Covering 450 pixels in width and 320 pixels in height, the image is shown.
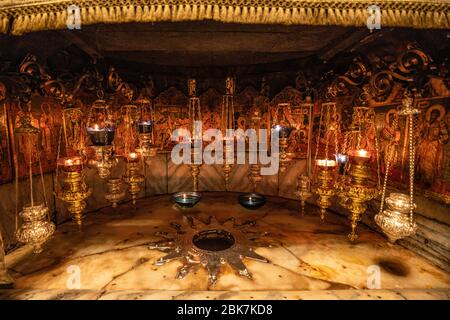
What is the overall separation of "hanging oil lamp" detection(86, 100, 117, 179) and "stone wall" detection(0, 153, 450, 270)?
1151 millimetres

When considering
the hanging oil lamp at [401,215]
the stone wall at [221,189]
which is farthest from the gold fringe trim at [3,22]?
the hanging oil lamp at [401,215]

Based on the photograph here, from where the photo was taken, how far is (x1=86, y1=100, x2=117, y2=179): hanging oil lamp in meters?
3.04

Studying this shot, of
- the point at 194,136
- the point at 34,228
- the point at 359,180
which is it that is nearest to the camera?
the point at 34,228

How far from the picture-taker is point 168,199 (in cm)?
604

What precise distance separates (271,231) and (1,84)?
190 inches

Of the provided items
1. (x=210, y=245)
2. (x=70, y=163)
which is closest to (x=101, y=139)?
(x=70, y=163)

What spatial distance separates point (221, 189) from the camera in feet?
21.7

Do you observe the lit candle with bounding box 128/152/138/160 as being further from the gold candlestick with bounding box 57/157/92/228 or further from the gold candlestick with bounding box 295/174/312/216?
the gold candlestick with bounding box 295/174/312/216

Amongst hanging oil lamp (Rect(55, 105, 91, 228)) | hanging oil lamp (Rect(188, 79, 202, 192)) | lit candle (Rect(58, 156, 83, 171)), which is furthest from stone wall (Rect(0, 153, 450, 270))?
lit candle (Rect(58, 156, 83, 171))

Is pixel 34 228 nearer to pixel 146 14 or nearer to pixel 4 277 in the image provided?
pixel 4 277

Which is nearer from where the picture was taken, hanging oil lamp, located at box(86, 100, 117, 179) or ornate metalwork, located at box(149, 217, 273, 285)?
hanging oil lamp, located at box(86, 100, 117, 179)

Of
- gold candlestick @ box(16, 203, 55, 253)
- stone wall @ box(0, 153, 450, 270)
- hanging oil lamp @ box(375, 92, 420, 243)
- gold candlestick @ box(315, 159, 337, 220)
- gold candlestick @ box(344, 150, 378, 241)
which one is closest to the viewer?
hanging oil lamp @ box(375, 92, 420, 243)

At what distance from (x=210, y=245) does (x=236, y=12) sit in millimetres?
3434
